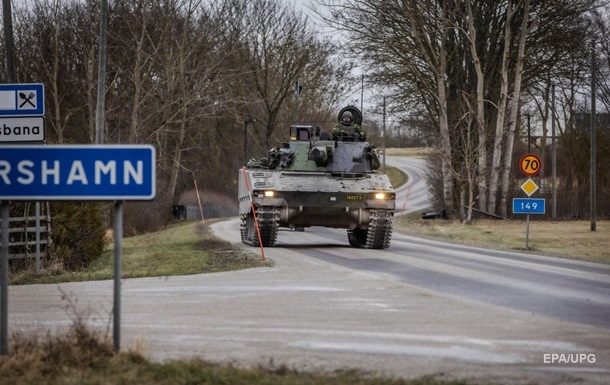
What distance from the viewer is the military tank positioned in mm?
26672

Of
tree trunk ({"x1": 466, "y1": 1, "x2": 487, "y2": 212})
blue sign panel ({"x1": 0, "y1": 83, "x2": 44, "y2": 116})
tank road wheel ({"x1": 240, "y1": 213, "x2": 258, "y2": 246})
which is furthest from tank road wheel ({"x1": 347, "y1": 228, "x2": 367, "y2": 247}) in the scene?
tree trunk ({"x1": 466, "y1": 1, "x2": 487, "y2": 212})

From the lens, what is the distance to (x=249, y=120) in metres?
67.6

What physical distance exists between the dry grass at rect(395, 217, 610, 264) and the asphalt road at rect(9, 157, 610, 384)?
28.4ft

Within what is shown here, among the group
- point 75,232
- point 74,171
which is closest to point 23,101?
point 75,232

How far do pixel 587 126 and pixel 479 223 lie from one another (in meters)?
25.1

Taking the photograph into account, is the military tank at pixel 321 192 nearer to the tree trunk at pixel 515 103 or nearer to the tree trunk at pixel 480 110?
the tree trunk at pixel 480 110

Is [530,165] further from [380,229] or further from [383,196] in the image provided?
[380,229]

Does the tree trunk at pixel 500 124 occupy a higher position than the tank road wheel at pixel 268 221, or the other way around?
the tree trunk at pixel 500 124

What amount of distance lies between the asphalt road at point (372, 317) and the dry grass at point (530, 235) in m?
8.66

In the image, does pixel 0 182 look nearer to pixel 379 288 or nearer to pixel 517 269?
pixel 379 288

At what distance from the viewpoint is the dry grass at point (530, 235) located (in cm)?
3033

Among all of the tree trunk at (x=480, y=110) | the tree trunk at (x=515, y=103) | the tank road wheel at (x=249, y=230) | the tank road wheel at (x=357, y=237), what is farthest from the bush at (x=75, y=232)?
the tree trunk at (x=515, y=103)

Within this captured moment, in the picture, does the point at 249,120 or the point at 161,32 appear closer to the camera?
the point at 161,32

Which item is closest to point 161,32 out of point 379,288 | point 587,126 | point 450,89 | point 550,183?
point 450,89
